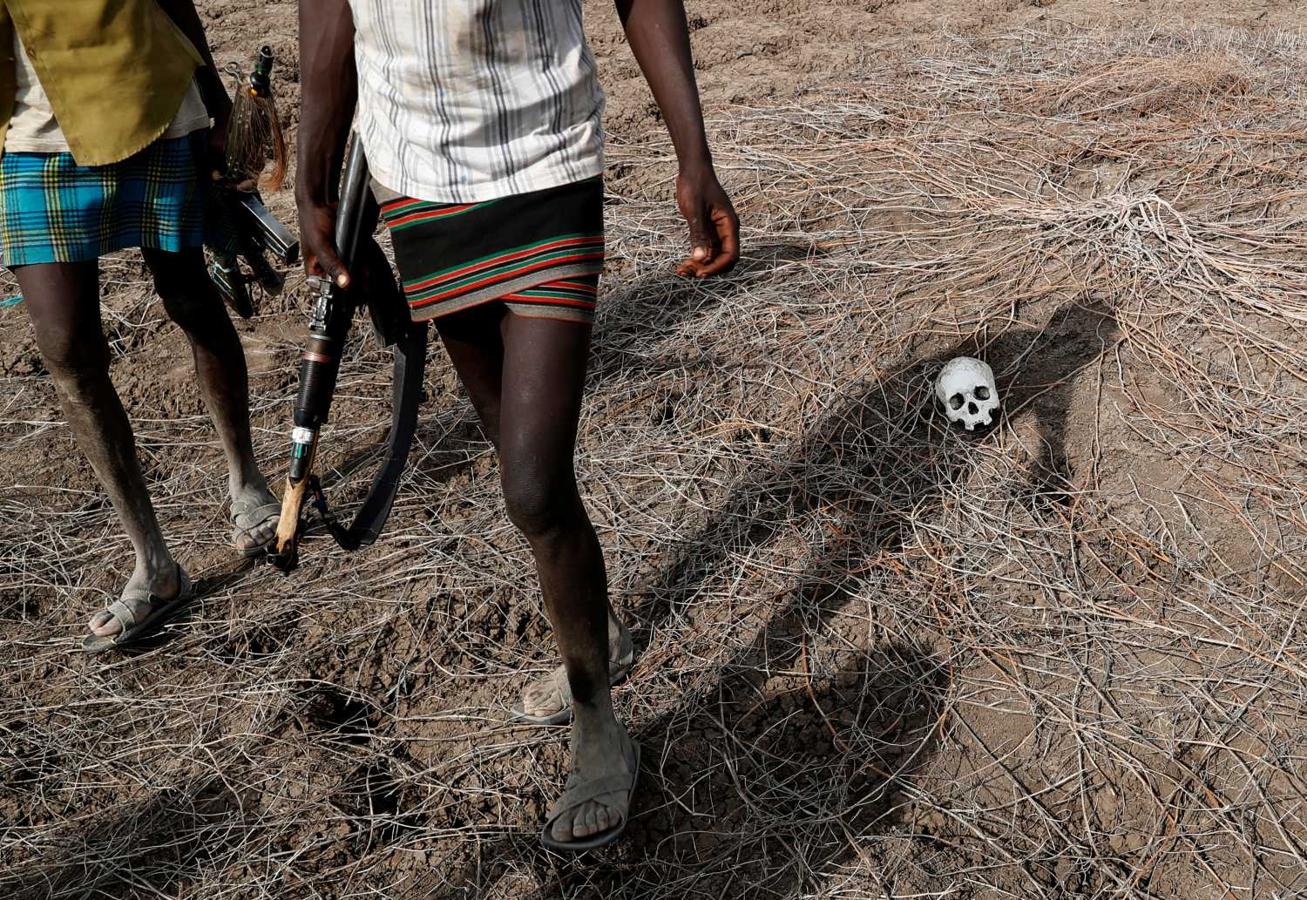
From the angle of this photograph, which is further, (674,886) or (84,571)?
(84,571)

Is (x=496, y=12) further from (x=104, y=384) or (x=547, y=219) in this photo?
(x=104, y=384)

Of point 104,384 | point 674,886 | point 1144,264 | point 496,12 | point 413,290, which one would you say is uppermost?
point 496,12

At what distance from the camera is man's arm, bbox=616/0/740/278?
63.9 inches

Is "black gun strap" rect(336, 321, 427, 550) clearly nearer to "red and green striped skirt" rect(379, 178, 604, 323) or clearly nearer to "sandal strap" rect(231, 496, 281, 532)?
"sandal strap" rect(231, 496, 281, 532)

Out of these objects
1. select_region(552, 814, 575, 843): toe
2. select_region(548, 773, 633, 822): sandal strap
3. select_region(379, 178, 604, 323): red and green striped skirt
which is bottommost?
select_region(552, 814, 575, 843): toe

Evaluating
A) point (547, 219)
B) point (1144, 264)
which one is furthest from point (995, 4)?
point (547, 219)

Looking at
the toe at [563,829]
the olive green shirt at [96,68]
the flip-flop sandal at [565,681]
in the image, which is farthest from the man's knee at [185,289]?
the toe at [563,829]

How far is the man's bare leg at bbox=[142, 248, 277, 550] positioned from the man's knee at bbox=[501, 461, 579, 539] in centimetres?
112

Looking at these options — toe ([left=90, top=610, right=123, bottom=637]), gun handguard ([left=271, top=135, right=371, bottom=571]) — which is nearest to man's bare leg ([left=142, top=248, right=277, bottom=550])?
toe ([left=90, top=610, right=123, bottom=637])

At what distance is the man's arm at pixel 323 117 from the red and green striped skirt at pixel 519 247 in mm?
236

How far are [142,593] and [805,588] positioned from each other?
1.45 meters

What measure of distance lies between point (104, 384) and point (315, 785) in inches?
36.5

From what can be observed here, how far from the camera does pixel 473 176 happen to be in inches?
62.7

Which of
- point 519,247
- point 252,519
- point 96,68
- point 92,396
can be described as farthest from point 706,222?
point 252,519
